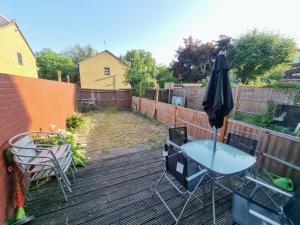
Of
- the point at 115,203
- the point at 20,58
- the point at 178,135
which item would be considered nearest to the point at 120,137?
the point at 178,135

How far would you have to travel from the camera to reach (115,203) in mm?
2219

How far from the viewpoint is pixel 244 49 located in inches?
493

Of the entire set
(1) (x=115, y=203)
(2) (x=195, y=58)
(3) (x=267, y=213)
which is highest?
(2) (x=195, y=58)

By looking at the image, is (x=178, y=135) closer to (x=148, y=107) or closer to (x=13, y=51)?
(x=148, y=107)

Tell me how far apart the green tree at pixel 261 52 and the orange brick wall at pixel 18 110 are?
14355 millimetres

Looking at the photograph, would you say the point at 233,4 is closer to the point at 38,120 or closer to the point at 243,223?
the point at 243,223

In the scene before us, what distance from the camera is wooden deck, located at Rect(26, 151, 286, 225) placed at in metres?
1.95

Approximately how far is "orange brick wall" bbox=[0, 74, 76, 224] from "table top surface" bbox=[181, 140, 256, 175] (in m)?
2.40

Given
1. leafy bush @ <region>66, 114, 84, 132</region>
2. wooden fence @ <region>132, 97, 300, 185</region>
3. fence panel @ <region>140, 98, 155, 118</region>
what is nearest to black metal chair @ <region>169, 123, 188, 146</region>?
wooden fence @ <region>132, 97, 300, 185</region>

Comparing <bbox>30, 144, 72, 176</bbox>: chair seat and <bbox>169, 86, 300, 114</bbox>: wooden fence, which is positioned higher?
<bbox>169, 86, 300, 114</bbox>: wooden fence

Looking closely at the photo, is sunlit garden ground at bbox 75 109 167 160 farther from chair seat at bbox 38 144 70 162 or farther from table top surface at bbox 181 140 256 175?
table top surface at bbox 181 140 256 175

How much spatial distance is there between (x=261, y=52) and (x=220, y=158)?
13.7 meters

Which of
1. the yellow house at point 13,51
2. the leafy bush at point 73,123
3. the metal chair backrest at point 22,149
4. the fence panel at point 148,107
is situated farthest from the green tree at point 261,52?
the yellow house at point 13,51

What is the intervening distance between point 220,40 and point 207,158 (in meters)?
19.6
